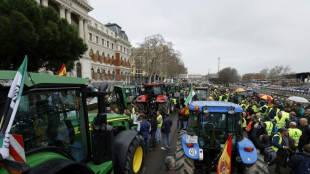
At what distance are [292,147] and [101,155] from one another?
5.27 m

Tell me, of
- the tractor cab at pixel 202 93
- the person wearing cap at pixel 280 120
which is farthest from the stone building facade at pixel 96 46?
the person wearing cap at pixel 280 120

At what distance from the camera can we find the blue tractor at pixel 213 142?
3305 mm

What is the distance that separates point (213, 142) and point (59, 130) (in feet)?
10.7

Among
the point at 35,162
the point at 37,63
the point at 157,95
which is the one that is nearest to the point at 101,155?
the point at 35,162

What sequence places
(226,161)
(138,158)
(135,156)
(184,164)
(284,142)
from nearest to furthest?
(226,161)
(184,164)
(135,156)
(138,158)
(284,142)

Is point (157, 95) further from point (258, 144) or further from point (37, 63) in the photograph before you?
point (37, 63)

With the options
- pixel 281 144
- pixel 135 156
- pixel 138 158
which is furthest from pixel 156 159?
pixel 281 144

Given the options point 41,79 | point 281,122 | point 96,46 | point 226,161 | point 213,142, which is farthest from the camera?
point 96,46

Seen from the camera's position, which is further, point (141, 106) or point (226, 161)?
point (141, 106)

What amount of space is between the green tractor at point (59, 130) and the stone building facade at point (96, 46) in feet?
84.2

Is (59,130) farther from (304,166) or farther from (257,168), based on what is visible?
(304,166)

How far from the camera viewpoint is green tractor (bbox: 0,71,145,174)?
1.61 meters

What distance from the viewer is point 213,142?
146 inches

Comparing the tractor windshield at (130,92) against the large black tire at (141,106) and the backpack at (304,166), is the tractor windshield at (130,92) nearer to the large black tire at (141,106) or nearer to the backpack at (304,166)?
the large black tire at (141,106)
